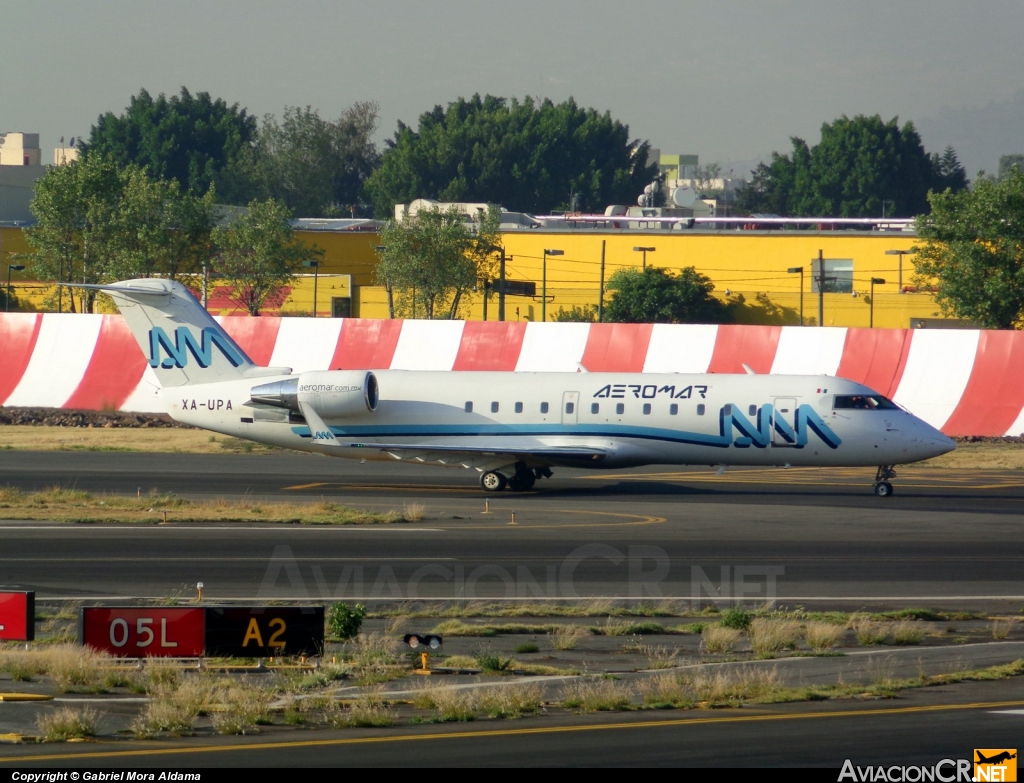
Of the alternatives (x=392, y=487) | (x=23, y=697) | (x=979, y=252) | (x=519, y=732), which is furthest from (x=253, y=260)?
(x=519, y=732)

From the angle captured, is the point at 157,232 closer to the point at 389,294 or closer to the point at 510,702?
the point at 389,294

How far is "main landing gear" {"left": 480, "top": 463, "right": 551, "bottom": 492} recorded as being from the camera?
34.1 metres

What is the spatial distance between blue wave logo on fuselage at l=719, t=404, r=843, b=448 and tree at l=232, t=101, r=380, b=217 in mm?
131968

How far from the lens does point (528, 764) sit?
34.9ft

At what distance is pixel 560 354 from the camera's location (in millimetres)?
46156

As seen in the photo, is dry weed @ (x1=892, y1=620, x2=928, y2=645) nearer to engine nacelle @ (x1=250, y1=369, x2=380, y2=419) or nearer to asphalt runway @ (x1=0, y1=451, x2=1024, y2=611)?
asphalt runway @ (x1=0, y1=451, x2=1024, y2=611)

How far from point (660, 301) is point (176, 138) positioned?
10532 cm

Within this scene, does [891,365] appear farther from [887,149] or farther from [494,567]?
[887,149]

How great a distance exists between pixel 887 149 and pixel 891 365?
134495 millimetres

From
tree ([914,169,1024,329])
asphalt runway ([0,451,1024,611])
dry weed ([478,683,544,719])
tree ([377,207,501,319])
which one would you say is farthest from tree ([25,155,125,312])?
dry weed ([478,683,544,719])

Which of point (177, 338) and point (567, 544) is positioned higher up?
point (177, 338)

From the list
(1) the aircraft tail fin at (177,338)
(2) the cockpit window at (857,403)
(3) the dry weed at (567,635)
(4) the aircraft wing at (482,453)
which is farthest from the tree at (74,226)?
(3) the dry weed at (567,635)

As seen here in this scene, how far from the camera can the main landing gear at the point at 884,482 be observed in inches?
1291

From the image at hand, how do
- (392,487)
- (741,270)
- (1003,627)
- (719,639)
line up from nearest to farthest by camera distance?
(719,639), (1003,627), (392,487), (741,270)
